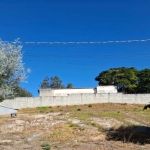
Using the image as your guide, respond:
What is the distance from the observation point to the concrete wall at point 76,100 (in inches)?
1556

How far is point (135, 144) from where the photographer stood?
32.6 ft

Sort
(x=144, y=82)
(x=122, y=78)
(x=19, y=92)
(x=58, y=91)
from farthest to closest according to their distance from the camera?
(x=122, y=78)
(x=144, y=82)
(x=58, y=91)
(x=19, y=92)

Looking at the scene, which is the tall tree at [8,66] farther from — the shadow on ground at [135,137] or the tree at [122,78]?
the tree at [122,78]

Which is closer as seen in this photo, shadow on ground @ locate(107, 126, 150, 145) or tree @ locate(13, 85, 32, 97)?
tree @ locate(13, 85, 32, 97)

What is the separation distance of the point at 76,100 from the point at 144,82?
25450mm

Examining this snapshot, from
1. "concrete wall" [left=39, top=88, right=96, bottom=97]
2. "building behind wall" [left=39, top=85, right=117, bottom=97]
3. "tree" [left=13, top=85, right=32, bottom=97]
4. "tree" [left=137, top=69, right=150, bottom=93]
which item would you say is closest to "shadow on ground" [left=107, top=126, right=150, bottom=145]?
"tree" [left=13, top=85, right=32, bottom=97]

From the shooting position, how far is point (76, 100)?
40156 millimetres

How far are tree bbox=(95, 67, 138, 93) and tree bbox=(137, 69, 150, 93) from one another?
3.85 feet

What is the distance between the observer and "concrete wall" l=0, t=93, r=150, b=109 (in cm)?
3953

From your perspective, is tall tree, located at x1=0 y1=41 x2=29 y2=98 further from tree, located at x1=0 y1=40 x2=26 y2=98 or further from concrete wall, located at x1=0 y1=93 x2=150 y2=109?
concrete wall, located at x1=0 y1=93 x2=150 y2=109

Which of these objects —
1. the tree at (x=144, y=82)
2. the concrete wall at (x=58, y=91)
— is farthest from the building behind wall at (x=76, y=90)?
the tree at (x=144, y=82)

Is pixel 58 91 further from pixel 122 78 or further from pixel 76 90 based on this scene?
pixel 122 78

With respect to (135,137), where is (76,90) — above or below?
above

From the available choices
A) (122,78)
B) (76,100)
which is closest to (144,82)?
(122,78)
